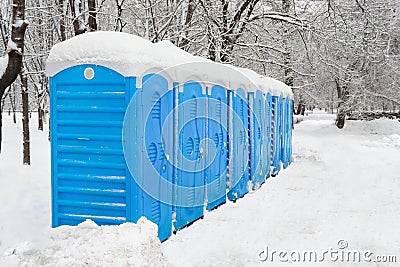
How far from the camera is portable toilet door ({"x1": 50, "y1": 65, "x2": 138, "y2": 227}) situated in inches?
179

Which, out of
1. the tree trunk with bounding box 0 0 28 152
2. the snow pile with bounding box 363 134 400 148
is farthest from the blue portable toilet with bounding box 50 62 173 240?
the snow pile with bounding box 363 134 400 148

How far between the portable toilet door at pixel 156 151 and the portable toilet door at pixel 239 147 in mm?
2274

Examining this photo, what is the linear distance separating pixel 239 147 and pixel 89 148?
3.52 m

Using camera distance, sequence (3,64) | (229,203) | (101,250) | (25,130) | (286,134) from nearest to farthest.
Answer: (101,250) < (3,64) < (229,203) < (25,130) < (286,134)

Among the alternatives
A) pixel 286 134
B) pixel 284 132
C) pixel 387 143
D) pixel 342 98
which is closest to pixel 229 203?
pixel 284 132

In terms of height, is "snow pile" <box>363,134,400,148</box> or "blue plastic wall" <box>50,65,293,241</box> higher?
"blue plastic wall" <box>50,65,293,241</box>

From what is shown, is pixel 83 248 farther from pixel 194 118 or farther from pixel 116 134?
pixel 194 118

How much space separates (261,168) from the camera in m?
9.24

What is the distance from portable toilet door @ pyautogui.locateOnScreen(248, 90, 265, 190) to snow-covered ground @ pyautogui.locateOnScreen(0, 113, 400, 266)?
0.30 m

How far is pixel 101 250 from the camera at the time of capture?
3.49m

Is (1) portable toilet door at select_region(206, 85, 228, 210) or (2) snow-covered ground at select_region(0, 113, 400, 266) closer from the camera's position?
(2) snow-covered ground at select_region(0, 113, 400, 266)

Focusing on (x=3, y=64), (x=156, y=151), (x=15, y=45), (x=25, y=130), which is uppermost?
(x=15, y=45)

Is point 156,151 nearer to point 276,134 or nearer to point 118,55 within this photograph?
point 118,55

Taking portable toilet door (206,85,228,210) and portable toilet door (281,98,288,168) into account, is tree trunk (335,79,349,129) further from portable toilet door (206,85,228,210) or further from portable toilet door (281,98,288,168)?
portable toilet door (206,85,228,210)
